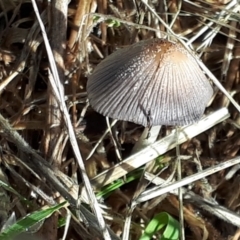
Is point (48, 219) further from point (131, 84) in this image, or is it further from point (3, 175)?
point (131, 84)

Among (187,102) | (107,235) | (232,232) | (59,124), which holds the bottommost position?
(232,232)

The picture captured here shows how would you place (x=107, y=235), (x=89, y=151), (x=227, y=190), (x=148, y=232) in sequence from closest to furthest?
(x=107, y=235), (x=148, y=232), (x=89, y=151), (x=227, y=190)

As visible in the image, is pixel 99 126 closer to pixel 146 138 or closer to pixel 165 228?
pixel 146 138

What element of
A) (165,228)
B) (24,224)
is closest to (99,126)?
(165,228)

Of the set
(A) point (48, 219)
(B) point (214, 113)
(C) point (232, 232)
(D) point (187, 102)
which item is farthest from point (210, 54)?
(A) point (48, 219)

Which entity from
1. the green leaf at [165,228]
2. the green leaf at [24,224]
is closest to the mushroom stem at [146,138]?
the green leaf at [165,228]

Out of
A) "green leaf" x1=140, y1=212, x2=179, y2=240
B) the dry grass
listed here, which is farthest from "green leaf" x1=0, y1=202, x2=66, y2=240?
"green leaf" x1=140, y1=212, x2=179, y2=240

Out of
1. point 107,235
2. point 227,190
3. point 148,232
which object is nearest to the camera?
point 107,235
